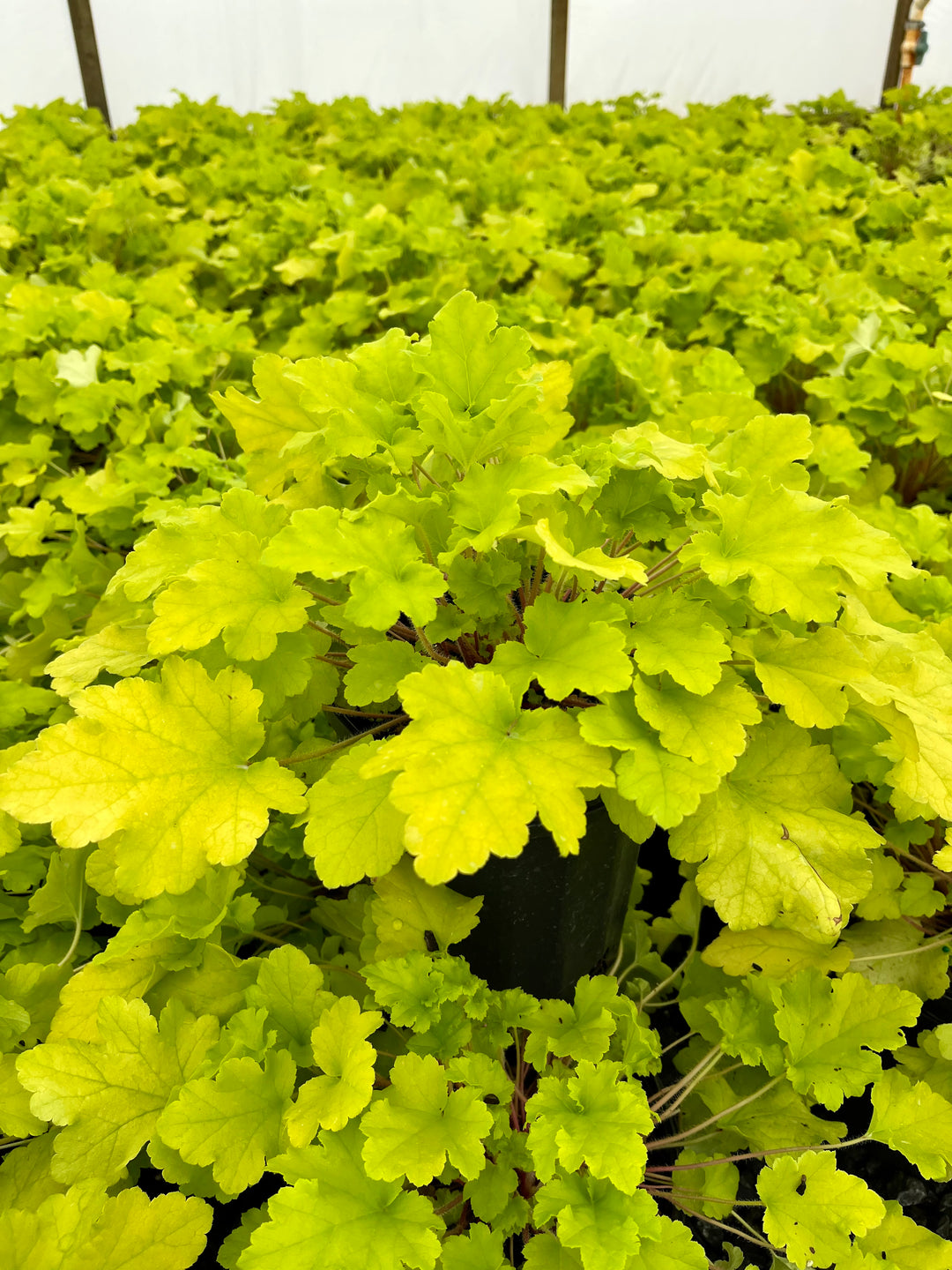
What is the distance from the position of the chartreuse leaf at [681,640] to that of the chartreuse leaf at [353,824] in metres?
0.31

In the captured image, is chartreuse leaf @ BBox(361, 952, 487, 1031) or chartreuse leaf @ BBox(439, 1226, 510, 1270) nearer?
chartreuse leaf @ BBox(439, 1226, 510, 1270)

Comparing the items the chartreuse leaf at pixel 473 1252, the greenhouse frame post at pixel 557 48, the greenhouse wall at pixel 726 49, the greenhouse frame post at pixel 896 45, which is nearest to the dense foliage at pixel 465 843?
the chartreuse leaf at pixel 473 1252

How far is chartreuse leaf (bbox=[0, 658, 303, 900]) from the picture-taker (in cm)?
88

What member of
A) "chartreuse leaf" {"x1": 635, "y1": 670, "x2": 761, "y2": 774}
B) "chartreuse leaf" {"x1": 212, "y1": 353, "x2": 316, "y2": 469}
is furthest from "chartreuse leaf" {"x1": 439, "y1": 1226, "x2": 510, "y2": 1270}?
"chartreuse leaf" {"x1": 212, "y1": 353, "x2": 316, "y2": 469}

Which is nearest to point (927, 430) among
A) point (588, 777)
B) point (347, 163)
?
point (588, 777)

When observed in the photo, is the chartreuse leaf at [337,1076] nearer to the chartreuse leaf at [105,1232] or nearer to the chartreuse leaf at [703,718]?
the chartreuse leaf at [105,1232]

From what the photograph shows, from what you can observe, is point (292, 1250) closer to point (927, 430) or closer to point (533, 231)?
point (927, 430)

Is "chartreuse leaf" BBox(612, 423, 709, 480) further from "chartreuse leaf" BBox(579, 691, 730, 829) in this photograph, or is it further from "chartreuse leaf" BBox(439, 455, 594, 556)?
"chartreuse leaf" BBox(579, 691, 730, 829)

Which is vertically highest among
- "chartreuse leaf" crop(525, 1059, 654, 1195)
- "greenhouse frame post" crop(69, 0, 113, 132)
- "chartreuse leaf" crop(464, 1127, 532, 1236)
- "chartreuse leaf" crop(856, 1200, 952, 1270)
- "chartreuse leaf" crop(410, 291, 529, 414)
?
"greenhouse frame post" crop(69, 0, 113, 132)

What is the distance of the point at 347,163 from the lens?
4.81 meters

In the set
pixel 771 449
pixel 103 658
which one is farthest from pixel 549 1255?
pixel 771 449

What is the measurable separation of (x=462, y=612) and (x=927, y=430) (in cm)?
166

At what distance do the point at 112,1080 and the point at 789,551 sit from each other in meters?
1.00

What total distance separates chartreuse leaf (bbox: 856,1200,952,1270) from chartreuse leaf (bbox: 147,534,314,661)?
0.98 metres
